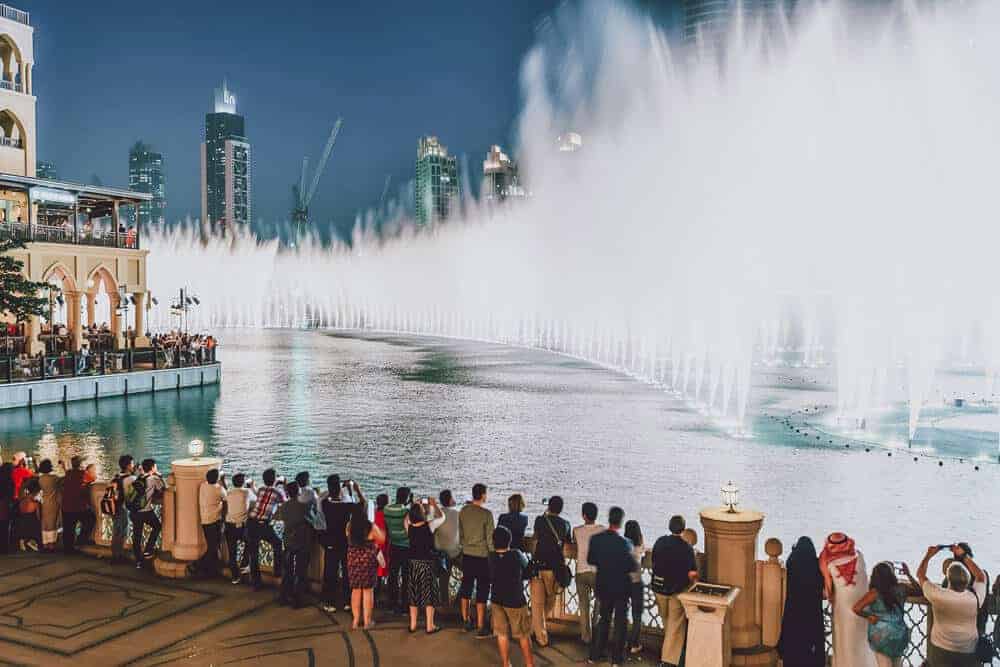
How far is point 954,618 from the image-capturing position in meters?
7.15

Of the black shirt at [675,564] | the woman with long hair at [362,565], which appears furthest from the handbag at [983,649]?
the woman with long hair at [362,565]

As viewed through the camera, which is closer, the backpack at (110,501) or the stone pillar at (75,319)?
the backpack at (110,501)

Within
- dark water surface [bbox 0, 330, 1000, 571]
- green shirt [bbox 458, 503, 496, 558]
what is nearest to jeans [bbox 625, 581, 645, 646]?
green shirt [bbox 458, 503, 496, 558]

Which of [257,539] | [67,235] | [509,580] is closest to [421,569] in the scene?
[509,580]

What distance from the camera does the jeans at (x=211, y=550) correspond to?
10844 millimetres

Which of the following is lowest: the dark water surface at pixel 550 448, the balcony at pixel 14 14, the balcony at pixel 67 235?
the dark water surface at pixel 550 448

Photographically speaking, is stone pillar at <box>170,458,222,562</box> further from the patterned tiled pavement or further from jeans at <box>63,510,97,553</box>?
jeans at <box>63,510,97,553</box>

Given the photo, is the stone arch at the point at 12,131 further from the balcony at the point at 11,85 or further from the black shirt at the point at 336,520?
the black shirt at the point at 336,520

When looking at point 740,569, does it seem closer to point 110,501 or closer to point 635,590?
point 635,590

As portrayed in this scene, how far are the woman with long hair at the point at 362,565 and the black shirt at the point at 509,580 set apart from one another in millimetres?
1495

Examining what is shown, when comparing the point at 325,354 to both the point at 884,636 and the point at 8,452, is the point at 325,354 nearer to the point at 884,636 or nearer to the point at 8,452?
the point at 8,452

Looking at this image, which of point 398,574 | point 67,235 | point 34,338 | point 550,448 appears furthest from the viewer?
point 67,235

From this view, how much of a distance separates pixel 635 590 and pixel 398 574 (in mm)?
2659

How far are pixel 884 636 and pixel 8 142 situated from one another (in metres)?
53.2
